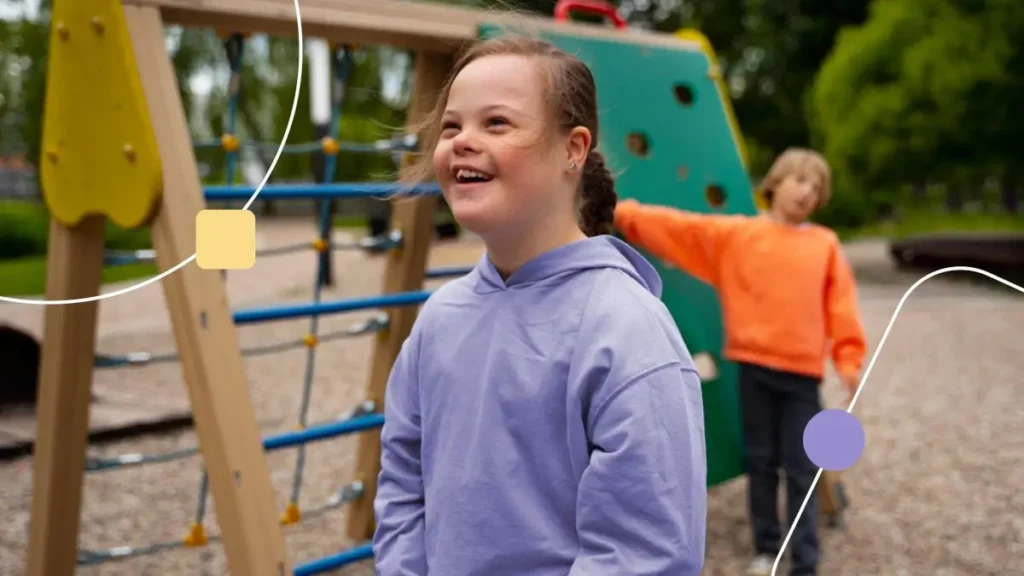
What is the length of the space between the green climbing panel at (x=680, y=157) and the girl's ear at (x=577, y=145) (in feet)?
5.72

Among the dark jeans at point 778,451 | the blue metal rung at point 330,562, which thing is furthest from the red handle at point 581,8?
the blue metal rung at point 330,562

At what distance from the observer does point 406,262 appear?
324cm

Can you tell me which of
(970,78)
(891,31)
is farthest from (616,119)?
(891,31)

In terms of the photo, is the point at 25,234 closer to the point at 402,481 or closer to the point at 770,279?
the point at 770,279

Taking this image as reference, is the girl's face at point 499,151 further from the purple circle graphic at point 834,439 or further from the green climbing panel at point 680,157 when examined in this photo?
the green climbing panel at point 680,157

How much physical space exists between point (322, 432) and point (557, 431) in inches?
61.4

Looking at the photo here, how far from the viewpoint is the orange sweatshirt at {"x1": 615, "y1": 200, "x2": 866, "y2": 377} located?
3.09 meters

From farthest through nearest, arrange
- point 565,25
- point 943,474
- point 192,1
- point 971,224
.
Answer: point 971,224, point 943,474, point 565,25, point 192,1

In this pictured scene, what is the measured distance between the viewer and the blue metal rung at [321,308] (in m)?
2.55

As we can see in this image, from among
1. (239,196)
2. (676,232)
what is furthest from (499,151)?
(676,232)

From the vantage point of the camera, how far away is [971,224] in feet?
62.4

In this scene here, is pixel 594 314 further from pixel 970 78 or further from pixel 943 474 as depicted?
pixel 970 78

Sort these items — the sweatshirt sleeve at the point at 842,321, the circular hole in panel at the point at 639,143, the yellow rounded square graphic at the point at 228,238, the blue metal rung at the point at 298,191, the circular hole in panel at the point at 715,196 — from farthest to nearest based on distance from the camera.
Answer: the circular hole in panel at the point at 715,196
the circular hole in panel at the point at 639,143
the sweatshirt sleeve at the point at 842,321
the blue metal rung at the point at 298,191
the yellow rounded square graphic at the point at 228,238

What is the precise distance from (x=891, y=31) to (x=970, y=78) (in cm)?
138
